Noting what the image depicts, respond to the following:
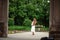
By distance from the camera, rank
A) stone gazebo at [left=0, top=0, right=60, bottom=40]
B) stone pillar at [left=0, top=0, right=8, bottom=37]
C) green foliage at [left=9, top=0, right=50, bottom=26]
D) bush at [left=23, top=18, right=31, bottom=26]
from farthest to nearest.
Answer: green foliage at [left=9, top=0, right=50, bottom=26], bush at [left=23, top=18, right=31, bottom=26], stone pillar at [left=0, top=0, right=8, bottom=37], stone gazebo at [left=0, top=0, right=60, bottom=40]

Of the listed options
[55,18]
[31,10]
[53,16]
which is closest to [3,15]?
[53,16]

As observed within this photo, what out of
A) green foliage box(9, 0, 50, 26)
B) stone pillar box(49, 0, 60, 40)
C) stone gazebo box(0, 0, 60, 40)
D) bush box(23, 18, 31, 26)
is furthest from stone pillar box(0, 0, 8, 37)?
green foliage box(9, 0, 50, 26)

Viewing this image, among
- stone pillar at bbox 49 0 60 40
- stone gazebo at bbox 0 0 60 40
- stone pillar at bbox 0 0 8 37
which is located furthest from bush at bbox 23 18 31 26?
stone pillar at bbox 49 0 60 40

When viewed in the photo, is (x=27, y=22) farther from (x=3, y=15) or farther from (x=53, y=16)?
(x=53, y=16)

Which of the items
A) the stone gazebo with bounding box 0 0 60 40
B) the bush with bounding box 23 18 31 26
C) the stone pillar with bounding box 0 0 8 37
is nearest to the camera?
the stone gazebo with bounding box 0 0 60 40

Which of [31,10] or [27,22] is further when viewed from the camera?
[31,10]

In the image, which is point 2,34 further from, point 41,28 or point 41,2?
point 41,2

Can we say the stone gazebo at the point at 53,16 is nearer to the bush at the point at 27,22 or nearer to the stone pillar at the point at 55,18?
the stone pillar at the point at 55,18

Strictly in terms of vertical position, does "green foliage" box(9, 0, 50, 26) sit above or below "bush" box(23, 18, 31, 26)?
above

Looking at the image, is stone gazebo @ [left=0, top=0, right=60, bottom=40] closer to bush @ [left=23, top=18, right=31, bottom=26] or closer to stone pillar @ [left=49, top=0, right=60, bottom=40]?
stone pillar @ [left=49, top=0, right=60, bottom=40]

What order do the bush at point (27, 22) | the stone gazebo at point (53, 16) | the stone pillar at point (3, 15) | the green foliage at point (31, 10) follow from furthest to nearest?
the green foliage at point (31, 10) < the bush at point (27, 22) < the stone pillar at point (3, 15) < the stone gazebo at point (53, 16)

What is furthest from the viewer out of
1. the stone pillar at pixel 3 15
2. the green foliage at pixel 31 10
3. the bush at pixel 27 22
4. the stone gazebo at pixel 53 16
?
the green foliage at pixel 31 10

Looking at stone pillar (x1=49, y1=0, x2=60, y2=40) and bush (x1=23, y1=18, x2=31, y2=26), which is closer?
stone pillar (x1=49, y1=0, x2=60, y2=40)

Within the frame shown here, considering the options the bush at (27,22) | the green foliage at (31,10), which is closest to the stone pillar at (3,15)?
the bush at (27,22)
